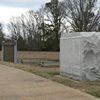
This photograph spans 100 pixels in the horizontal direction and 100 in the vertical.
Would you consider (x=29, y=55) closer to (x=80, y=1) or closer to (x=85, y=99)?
Result: (x=80, y=1)

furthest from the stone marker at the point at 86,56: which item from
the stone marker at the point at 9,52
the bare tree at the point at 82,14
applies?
the bare tree at the point at 82,14

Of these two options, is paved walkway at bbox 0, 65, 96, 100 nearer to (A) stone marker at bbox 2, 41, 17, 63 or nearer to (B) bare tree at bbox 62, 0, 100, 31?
(A) stone marker at bbox 2, 41, 17, 63

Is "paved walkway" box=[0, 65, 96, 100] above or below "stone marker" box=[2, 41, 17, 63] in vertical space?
below

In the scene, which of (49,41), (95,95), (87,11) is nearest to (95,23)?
(87,11)

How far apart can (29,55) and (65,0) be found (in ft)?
75.2

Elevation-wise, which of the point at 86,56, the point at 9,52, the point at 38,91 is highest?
the point at 86,56

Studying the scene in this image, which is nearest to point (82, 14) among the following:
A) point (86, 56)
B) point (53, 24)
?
point (53, 24)

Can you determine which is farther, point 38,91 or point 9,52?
point 9,52

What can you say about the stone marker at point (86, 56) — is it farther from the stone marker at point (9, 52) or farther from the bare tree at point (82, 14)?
the bare tree at point (82, 14)

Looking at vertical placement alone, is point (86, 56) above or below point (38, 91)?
above

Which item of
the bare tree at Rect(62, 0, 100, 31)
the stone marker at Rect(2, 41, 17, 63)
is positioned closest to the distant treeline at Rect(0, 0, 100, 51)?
the bare tree at Rect(62, 0, 100, 31)

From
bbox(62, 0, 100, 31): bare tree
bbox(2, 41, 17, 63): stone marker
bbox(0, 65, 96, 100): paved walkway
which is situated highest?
bbox(62, 0, 100, 31): bare tree

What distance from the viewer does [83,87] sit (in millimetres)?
14188

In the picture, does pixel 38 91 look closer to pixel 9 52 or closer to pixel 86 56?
pixel 86 56
